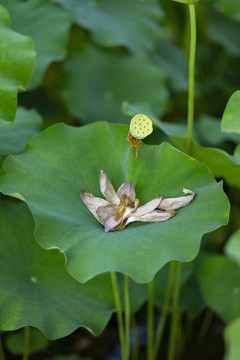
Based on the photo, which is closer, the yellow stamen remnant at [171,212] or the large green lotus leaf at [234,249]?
the large green lotus leaf at [234,249]

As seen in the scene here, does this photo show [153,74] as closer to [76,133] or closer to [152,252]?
[76,133]

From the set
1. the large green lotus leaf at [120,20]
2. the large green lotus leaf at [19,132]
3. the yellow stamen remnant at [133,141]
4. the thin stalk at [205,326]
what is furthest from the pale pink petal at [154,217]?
the large green lotus leaf at [120,20]

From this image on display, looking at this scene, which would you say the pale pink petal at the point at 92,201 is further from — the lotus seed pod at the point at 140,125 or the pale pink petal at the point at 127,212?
the lotus seed pod at the point at 140,125

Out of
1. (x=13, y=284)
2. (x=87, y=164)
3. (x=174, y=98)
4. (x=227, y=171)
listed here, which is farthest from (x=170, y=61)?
(x=13, y=284)

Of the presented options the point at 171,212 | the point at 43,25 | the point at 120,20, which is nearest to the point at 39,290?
the point at 171,212

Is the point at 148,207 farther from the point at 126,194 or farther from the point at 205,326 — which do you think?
the point at 205,326

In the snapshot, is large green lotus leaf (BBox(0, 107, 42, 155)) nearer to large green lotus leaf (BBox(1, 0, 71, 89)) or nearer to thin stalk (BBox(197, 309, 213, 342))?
large green lotus leaf (BBox(1, 0, 71, 89))

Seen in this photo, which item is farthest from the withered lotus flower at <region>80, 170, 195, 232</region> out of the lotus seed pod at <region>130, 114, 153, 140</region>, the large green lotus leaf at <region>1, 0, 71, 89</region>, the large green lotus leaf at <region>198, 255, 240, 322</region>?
the large green lotus leaf at <region>1, 0, 71, 89</region>
